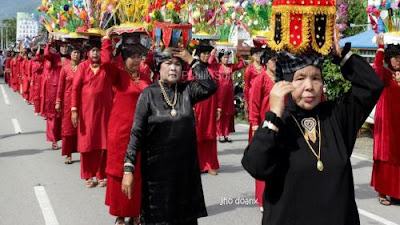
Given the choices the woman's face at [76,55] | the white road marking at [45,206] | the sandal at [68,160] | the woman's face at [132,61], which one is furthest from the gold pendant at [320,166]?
the sandal at [68,160]

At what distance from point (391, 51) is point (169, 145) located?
321 cm

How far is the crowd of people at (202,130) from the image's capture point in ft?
10.1

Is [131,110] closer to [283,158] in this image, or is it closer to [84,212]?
[84,212]

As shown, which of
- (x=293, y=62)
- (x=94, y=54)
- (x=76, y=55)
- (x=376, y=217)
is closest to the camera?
(x=293, y=62)

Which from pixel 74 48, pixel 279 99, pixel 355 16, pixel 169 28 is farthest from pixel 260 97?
pixel 355 16

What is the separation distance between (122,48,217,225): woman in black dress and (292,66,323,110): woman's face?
6.44 ft

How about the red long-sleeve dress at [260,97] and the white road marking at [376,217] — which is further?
the red long-sleeve dress at [260,97]

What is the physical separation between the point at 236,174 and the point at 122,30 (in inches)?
138

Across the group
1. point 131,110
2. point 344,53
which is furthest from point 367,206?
point 344,53

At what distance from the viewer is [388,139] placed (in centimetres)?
730

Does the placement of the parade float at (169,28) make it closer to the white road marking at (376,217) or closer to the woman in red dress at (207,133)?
the white road marking at (376,217)

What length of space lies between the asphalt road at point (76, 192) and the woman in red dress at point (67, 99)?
370mm

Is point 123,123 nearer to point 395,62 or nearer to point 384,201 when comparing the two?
point 395,62

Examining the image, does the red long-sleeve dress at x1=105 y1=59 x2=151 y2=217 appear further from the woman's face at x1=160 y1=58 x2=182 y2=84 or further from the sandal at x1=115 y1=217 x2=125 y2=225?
the woman's face at x1=160 y1=58 x2=182 y2=84
